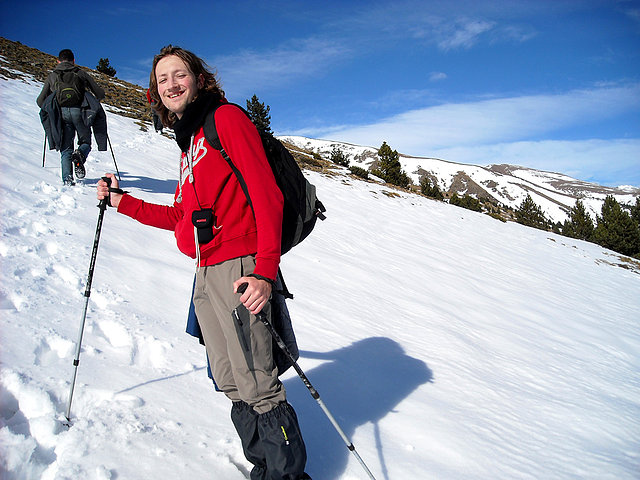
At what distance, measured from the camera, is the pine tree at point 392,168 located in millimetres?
38188

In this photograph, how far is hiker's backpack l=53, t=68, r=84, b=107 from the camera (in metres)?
6.16

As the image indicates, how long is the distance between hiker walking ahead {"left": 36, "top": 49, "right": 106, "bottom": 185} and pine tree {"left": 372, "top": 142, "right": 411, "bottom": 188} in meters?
32.5

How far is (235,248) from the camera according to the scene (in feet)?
5.93

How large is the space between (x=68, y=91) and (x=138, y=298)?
4482mm

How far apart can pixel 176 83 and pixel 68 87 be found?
5.76m

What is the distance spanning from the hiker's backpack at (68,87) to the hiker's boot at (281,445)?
671cm

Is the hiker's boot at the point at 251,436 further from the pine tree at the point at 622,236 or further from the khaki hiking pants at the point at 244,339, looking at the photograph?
the pine tree at the point at 622,236

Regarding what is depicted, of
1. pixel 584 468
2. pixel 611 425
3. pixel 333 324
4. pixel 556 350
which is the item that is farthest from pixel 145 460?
pixel 556 350

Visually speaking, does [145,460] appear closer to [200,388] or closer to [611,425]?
[200,388]

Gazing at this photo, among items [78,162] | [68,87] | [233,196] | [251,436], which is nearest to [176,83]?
[233,196]

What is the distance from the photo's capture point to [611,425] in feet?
12.9

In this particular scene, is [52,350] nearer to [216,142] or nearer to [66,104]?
[216,142]

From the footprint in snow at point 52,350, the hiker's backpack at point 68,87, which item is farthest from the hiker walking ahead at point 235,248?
the hiker's backpack at point 68,87

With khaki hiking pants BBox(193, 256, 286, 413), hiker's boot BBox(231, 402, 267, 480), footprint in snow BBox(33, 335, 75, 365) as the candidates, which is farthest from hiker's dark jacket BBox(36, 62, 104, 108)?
hiker's boot BBox(231, 402, 267, 480)
